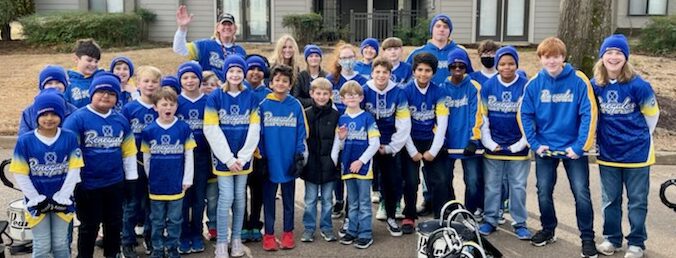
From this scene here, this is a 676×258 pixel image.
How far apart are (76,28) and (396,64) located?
14438mm

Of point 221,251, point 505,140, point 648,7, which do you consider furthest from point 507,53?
point 648,7

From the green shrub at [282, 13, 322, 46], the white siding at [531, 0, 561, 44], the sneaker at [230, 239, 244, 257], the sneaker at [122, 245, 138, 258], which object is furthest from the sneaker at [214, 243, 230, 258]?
the white siding at [531, 0, 561, 44]

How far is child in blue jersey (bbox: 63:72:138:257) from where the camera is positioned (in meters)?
5.10

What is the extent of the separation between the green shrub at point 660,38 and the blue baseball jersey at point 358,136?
14.8m

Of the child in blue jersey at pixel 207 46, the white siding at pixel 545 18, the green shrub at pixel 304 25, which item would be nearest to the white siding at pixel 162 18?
the green shrub at pixel 304 25

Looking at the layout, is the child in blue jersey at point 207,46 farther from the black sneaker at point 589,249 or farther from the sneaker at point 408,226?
the black sneaker at point 589,249

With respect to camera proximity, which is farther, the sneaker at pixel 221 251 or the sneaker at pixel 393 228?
the sneaker at pixel 393 228

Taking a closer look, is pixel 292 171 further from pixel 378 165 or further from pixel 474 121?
pixel 474 121

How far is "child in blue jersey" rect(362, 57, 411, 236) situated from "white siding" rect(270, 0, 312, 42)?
49.7 feet

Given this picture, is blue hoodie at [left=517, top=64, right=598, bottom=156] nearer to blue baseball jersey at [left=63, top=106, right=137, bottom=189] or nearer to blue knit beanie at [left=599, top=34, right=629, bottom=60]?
blue knit beanie at [left=599, top=34, right=629, bottom=60]

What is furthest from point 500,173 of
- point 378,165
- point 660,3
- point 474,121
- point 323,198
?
point 660,3

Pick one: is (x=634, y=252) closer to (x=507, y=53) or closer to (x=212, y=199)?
(x=507, y=53)

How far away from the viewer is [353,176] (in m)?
6.20

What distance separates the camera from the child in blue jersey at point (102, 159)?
5098mm
